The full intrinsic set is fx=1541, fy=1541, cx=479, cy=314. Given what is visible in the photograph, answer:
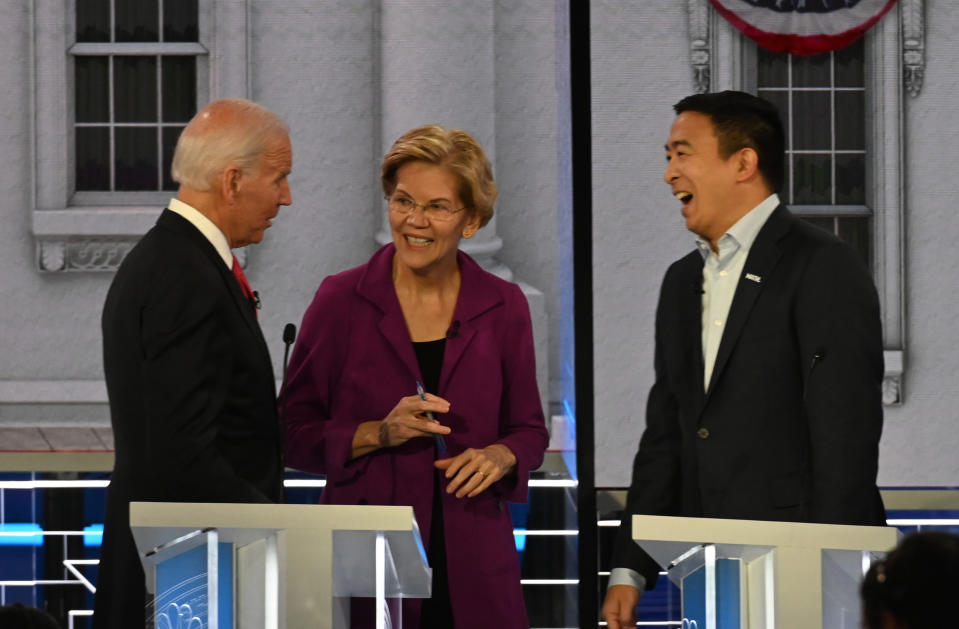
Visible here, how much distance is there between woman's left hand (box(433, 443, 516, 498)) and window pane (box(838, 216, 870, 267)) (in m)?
2.11

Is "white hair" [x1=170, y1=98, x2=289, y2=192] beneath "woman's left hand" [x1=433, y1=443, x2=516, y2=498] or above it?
above

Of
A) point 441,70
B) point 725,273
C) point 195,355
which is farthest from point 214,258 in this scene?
point 441,70

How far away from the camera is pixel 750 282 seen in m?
3.24

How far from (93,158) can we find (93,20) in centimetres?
47

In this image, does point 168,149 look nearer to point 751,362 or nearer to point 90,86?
point 90,86

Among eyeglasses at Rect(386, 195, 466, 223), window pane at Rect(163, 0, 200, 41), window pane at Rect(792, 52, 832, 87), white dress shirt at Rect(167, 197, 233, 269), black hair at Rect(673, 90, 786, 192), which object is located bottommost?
white dress shirt at Rect(167, 197, 233, 269)

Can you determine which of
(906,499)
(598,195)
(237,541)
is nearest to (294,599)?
(237,541)

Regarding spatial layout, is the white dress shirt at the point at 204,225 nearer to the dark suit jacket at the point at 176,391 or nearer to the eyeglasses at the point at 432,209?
the dark suit jacket at the point at 176,391

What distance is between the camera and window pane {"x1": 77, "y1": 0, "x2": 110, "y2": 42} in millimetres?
5309

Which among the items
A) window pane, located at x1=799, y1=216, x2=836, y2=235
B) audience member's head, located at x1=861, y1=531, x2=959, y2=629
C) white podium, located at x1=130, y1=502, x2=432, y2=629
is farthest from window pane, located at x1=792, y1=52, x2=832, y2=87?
audience member's head, located at x1=861, y1=531, x2=959, y2=629

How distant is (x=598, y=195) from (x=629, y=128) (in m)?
0.23

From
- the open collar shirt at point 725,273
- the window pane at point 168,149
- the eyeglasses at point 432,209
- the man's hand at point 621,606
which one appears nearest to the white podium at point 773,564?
the man's hand at point 621,606

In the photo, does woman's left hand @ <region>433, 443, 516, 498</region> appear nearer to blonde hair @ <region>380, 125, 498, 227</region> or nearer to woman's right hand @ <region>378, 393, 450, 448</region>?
woman's right hand @ <region>378, 393, 450, 448</region>

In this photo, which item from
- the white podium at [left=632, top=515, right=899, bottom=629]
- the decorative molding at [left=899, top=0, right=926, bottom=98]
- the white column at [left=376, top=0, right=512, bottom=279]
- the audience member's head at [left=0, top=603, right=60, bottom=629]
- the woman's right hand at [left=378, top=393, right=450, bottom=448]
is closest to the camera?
the audience member's head at [left=0, top=603, right=60, bottom=629]
